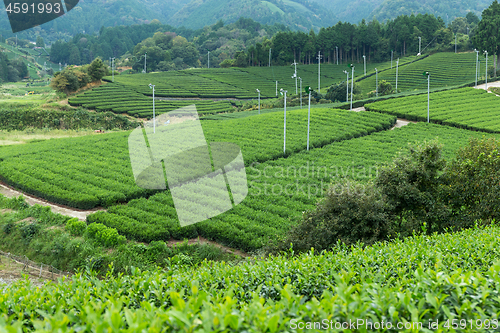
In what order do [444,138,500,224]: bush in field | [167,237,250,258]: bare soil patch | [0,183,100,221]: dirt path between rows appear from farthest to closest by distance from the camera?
[0,183,100,221]: dirt path between rows, [167,237,250,258]: bare soil patch, [444,138,500,224]: bush in field

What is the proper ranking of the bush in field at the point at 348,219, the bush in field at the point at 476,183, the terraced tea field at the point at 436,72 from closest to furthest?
the bush in field at the point at 348,219, the bush in field at the point at 476,183, the terraced tea field at the point at 436,72

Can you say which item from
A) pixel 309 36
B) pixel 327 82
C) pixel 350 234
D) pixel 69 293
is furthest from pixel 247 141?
pixel 309 36

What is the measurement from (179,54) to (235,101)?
2285 inches

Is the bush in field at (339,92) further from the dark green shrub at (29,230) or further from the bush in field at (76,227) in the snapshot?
the dark green shrub at (29,230)

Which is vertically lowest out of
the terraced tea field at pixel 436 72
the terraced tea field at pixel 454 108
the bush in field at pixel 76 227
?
the bush in field at pixel 76 227

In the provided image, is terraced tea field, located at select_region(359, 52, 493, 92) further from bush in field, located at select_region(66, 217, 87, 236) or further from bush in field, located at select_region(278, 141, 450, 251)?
bush in field, located at select_region(66, 217, 87, 236)

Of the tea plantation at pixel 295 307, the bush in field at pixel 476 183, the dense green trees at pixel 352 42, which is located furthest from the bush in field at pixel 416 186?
the dense green trees at pixel 352 42

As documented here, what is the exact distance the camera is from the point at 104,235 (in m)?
14.4

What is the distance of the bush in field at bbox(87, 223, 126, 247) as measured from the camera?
563 inches

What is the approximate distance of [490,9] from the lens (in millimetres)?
64438

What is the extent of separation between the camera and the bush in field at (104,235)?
14305 millimetres

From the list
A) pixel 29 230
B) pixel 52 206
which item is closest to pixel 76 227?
pixel 29 230

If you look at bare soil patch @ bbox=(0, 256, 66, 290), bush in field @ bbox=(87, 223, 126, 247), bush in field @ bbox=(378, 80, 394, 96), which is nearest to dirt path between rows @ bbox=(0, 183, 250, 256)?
bush in field @ bbox=(87, 223, 126, 247)

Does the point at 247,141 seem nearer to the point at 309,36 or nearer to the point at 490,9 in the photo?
the point at 490,9
